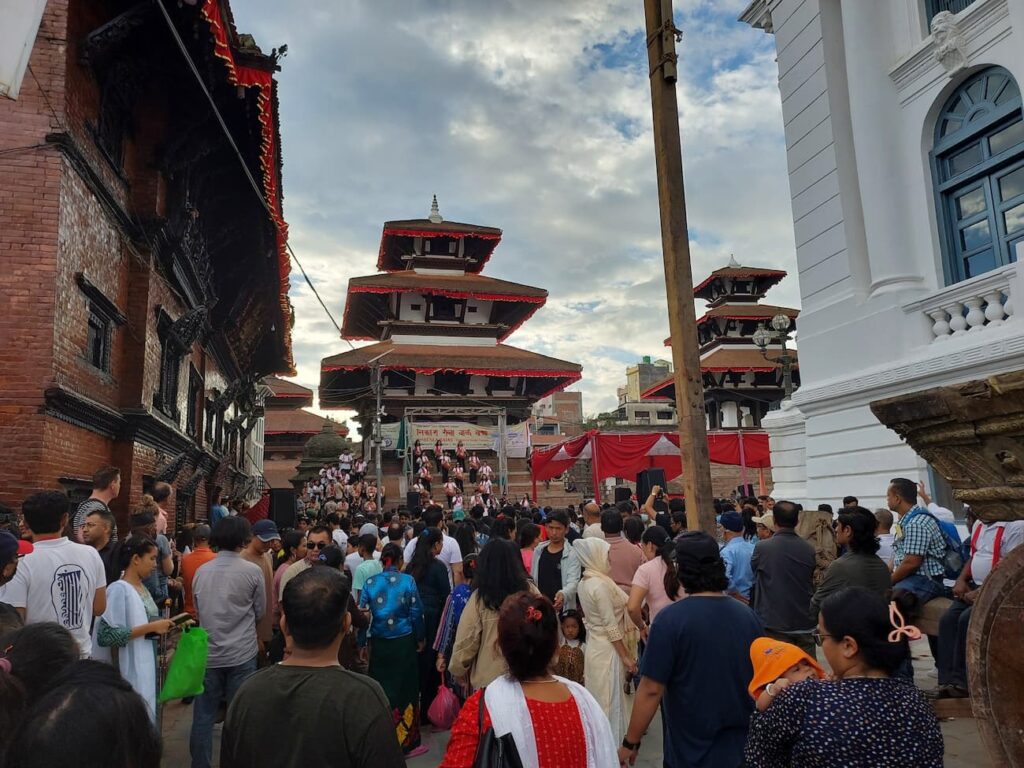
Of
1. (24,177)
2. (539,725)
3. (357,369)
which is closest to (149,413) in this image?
(24,177)

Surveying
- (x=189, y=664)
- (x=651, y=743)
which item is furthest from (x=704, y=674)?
(x=189, y=664)

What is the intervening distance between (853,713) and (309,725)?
1.61 m

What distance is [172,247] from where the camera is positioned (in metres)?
10.7

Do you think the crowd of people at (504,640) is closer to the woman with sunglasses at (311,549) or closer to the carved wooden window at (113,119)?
the woman with sunglasses at (311,549)

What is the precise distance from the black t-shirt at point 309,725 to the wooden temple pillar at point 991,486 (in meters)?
1.82

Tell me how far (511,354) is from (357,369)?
257 inches

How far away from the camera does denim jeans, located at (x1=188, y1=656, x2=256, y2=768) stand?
15.2 ft

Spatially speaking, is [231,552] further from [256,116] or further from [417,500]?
[417,500]

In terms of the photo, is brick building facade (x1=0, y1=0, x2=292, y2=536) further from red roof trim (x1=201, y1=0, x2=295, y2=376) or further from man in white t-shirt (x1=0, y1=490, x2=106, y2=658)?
man in white t-shirt (x1=0, y1=490, x2=106, y2=658)

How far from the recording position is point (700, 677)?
9.53 feet

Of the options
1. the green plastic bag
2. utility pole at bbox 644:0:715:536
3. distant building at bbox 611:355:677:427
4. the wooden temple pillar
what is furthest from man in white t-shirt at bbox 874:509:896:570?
distant building at bbox 611:355:677:427

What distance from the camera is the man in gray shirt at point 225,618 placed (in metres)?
4.68

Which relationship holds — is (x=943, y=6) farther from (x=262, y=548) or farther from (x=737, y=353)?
(x=737, y=353)

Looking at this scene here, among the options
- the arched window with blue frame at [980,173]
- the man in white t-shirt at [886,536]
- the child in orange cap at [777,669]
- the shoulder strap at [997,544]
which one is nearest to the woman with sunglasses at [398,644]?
the child in orange cap at [777,669]
